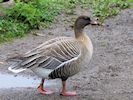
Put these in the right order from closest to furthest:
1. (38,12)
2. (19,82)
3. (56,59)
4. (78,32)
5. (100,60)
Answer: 1. (56,59)
2. (78,32)
3. (19,82)
4. (100,60)
5. (38,12)

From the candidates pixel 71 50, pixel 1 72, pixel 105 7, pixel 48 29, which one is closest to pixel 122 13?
pixel 105 7

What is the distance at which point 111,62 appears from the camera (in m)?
9.54

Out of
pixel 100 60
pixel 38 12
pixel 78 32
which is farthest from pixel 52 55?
pixel 38 12

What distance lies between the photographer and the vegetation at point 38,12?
11.5m

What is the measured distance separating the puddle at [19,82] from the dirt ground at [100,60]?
9.3 inches

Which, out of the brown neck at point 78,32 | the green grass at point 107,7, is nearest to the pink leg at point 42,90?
the brown neck at point 78,32

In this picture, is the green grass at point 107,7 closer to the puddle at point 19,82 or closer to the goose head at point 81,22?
the puddle at point 19,82

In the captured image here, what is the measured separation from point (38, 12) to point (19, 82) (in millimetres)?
4175

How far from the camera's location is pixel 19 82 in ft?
27.8

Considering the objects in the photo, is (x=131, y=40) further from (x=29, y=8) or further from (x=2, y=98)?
(x=2, y=98)

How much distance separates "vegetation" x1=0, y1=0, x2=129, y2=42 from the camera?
1152 centimetres

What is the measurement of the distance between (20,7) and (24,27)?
2.44 feet

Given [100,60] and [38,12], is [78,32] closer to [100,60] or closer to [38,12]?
[100,60]

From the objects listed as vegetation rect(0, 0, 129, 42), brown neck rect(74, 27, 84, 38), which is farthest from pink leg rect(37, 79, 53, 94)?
vegetation rect(0, 0, 129, 42)
